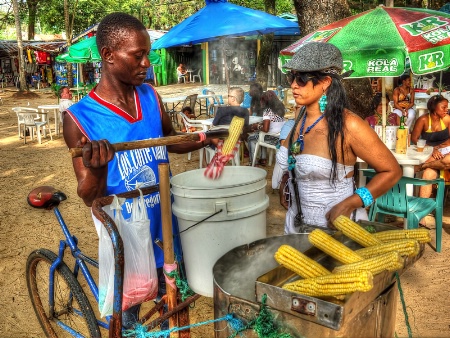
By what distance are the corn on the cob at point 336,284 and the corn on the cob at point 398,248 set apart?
35cm

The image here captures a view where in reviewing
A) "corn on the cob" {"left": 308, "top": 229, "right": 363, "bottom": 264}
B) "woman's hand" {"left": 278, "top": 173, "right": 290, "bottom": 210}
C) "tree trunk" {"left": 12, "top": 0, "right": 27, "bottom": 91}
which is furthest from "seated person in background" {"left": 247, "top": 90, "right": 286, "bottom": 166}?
"tree trunk" {"left": 12, "top": 0, "right": 27, "bottom": 91}

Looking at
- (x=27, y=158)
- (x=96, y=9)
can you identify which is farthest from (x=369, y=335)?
(x=96, y=9)

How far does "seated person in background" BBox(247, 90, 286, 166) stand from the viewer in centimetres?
779

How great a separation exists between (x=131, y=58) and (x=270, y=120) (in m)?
5.95

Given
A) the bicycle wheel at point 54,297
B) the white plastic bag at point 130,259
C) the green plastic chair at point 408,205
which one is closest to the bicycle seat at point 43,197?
the bicycle wheel at point 54,297

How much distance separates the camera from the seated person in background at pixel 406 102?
7.38 meters

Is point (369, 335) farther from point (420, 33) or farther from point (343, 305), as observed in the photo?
point (420, 33)

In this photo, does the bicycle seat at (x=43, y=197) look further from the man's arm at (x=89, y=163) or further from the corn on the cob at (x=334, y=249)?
the corn on the cob at (x=334, y=249)

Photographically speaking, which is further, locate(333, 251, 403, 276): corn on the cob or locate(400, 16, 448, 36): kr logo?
locate(400, 16, 448, 36): kr logo

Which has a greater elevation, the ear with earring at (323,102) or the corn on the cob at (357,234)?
the ear with earring at (323,102)

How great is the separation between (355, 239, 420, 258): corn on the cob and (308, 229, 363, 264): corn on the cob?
0.30ft

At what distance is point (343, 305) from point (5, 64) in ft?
128

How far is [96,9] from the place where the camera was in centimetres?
3434

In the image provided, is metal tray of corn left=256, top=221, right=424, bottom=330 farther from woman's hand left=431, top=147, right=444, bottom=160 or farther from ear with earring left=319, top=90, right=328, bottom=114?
woman's hand left=431, top=147, right=444, bottom=160
